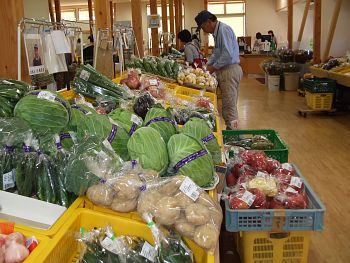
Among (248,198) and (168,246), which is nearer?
(168,246)

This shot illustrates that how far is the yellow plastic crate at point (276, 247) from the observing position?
2.02 m

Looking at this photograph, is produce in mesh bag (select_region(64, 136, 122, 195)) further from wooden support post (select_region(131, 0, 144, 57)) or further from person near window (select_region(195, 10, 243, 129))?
wooden support post (select_region(131, 0, 144, 57))

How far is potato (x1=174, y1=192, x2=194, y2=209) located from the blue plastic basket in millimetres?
775

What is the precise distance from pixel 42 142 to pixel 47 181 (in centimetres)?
19

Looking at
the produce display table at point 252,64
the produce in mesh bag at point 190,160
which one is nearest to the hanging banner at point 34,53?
the produce in mesh bag at point 190,160

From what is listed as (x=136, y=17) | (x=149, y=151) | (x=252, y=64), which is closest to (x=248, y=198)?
(x=149, y=151)

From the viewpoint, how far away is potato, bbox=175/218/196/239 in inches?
46.3

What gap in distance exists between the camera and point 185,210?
47.4 inches

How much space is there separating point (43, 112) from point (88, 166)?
0.42 metres

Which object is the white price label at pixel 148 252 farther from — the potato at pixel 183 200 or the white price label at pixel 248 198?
the white price label at pixel 248 198

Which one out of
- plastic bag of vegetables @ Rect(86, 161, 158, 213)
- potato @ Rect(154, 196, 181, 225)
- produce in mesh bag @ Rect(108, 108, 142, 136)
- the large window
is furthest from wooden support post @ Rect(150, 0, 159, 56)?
the large window

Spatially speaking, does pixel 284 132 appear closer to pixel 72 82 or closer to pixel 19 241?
pixel 72 82

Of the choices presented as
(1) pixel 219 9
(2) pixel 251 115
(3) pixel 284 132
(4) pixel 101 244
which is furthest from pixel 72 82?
(1) pixel 219 9

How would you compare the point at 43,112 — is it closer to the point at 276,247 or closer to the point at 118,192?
the point at 118,192
